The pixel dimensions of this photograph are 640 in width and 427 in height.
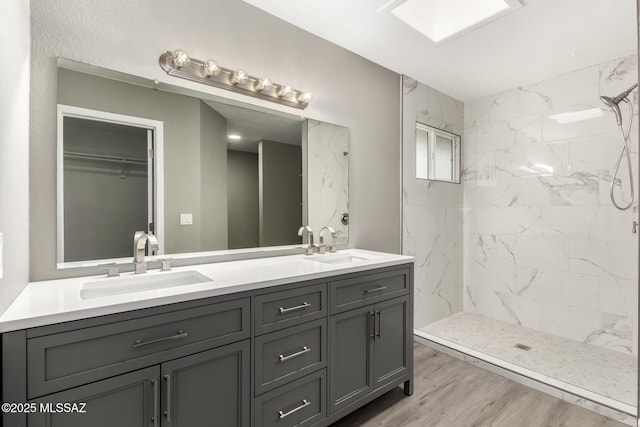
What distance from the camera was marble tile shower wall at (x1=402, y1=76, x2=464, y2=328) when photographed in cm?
304

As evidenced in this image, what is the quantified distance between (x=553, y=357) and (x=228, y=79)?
328 cm

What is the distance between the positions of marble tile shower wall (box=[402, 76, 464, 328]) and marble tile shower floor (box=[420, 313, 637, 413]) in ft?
0.90

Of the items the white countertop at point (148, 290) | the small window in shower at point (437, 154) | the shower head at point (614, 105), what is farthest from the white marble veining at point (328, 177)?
the shower head at point (614, 105)

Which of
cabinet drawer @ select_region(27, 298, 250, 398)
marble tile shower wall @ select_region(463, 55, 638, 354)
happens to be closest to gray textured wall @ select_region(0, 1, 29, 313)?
cabinet drawer @ select_region(27, 298, 250, 398)

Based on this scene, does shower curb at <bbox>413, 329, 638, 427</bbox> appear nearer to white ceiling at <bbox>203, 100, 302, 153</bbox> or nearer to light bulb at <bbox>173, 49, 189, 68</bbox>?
white ceiling at <bbox>203, 100, 302, 153</bbox>

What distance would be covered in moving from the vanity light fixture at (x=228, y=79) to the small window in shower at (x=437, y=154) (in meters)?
1.58

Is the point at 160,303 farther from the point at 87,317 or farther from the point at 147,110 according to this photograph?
the point at 147,110

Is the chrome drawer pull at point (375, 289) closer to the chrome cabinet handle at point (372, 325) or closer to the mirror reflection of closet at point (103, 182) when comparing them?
the chrome cabinet handle at point (372, 325)

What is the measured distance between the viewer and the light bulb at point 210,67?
1772 millimetres

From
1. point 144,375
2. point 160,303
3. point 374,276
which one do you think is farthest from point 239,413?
point 374,276

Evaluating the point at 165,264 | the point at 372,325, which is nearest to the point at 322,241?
the point at 372,325

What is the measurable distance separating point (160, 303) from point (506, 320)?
3526mm

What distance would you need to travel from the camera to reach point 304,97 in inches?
87.4

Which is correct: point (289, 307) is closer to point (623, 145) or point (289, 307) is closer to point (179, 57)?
point (179, 57)
